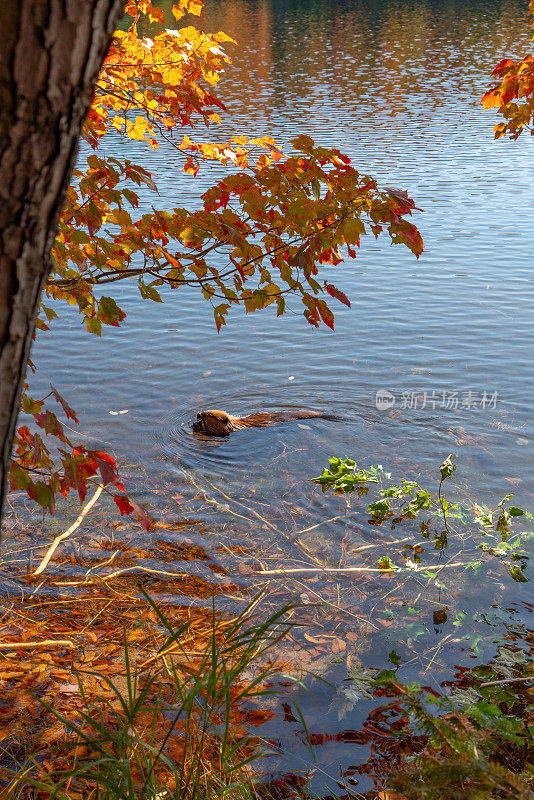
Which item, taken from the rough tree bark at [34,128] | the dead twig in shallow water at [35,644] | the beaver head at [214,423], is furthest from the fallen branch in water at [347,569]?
the rough tree bark at [34,128]

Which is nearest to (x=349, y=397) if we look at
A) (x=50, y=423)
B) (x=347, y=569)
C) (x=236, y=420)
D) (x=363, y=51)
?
(x=236, y=420)

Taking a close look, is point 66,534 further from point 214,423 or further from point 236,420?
point 236,420

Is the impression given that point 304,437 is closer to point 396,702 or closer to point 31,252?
point 396,702

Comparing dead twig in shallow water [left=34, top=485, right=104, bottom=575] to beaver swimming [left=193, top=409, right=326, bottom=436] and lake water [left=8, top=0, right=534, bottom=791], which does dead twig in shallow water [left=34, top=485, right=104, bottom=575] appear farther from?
beaver swimming [left=193, top=409, right=326, bottom=436]

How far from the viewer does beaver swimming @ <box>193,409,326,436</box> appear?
6.96 meters

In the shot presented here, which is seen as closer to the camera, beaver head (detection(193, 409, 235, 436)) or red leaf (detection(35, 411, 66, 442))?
red leaf (detection(35, 411, 66, 442))

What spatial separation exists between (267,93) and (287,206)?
27541 mm

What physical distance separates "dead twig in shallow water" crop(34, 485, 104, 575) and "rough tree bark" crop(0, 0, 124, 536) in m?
3.14

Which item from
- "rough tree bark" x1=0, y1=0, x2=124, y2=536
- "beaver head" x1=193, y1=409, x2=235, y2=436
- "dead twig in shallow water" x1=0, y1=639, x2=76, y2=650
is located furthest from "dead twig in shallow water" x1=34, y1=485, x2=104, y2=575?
"rough tree bark" x1=0, y1=0, x2=124, y2=536

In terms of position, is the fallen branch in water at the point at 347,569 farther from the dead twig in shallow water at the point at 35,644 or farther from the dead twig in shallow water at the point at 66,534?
the dead twig in shallow water at the point at 35,644

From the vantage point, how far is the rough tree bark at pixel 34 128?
1280 millimetres

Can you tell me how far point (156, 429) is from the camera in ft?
23.4

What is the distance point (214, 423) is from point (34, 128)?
5676mm

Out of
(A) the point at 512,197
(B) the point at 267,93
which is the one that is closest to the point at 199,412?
(A) the point at 512,197
